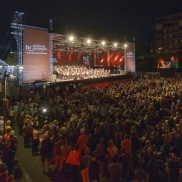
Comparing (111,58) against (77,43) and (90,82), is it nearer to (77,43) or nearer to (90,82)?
(77,43)

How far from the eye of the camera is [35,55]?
18.4m

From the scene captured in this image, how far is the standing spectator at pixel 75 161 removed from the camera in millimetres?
5309

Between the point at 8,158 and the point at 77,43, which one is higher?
the point at 77,43

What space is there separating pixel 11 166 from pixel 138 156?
3533 millimetres

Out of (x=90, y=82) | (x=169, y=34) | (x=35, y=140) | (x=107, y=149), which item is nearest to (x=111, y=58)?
(x=90, y=82)

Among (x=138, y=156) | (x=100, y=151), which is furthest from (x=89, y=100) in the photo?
(x=100, y=151)

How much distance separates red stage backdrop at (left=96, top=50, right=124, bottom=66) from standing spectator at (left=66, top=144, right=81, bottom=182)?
30.6 meters

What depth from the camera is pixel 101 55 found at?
123ft

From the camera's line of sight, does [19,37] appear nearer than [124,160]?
No

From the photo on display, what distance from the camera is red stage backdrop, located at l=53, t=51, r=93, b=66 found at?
1275 inches

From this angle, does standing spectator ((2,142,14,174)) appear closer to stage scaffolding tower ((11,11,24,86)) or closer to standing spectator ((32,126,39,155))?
standing spectator ((32,126,39,155))

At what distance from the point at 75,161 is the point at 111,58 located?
1254 inches

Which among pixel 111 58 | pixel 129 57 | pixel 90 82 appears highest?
pixel 111 58

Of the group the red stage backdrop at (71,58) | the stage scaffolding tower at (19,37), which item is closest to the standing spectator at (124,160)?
the stage scaffolding tower at (19,37)
